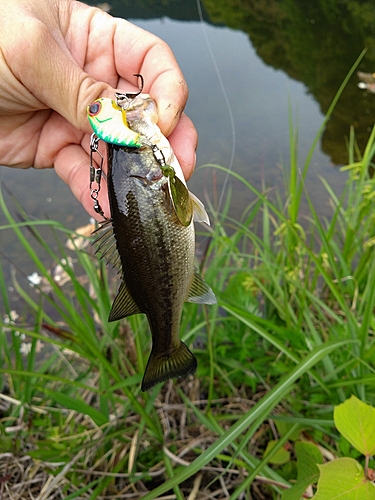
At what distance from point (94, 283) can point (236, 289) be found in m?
0.94

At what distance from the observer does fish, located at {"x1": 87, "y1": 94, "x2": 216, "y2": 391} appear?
1486mm

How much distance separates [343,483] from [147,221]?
1.08 meters

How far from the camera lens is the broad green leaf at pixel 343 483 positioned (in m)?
1.17

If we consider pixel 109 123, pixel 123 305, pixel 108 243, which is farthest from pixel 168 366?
pixel 109 123

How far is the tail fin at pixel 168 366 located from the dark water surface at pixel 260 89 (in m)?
2.09

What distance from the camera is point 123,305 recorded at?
159cm

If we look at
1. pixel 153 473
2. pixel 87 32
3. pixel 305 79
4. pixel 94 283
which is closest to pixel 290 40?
pixel 305 79

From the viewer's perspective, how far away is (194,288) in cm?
171

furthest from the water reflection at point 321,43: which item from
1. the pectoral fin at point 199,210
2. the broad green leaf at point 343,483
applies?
the broad green leaf at point 343,483

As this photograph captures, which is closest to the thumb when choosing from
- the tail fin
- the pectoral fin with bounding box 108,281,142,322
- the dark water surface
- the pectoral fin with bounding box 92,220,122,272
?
the pectoral fin with bounding box 92,220,122,272

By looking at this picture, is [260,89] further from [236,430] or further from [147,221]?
[236,430]

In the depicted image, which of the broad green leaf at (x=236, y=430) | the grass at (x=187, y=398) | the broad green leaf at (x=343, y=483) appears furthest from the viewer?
the grass at (x=187, y=398)

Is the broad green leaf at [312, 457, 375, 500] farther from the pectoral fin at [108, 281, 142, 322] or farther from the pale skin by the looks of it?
the pale skin

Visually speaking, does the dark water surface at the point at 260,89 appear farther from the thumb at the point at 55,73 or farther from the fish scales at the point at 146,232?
the fish scales at the point at 146,232
